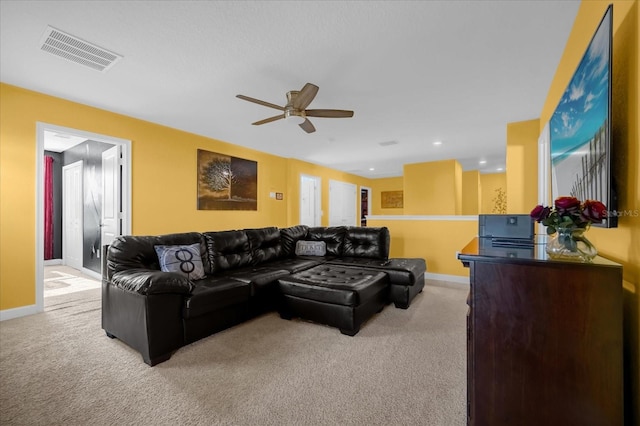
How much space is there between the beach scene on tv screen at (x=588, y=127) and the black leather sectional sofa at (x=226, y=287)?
5.76ft

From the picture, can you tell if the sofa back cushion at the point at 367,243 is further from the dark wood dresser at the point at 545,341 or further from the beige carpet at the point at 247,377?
the dark wood dresser at the point at 545,341

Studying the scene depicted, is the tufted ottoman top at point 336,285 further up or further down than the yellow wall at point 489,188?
further down

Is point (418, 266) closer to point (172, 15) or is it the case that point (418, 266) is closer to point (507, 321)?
point (507, 321)

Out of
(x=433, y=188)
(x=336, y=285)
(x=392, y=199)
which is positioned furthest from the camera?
(x=392, y=199)

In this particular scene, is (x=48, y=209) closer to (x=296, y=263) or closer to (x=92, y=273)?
(x=92, y=273)

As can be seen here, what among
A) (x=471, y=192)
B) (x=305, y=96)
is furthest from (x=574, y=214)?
(x=471, y=192)

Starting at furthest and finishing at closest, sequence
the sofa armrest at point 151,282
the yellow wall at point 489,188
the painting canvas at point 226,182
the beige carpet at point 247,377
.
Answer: the yellow wall at point 489,188 → the painting canvas at point 226,182 → the sofa armrest at point 151,282 → the beige carpet at point 247,377

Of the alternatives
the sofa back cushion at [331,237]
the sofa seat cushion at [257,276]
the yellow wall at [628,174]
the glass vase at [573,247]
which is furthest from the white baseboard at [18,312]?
the yellow wall at [628,174]

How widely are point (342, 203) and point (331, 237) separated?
4.51 meters

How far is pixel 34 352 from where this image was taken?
2.23 meters

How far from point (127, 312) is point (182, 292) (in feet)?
1.54

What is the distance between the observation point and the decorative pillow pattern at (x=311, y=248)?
4.36 m

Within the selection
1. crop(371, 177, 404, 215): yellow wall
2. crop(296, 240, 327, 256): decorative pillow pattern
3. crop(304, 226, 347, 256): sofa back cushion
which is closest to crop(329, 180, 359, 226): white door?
crop(371, 177, 404, 215): yellow wall

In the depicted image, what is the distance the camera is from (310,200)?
25.0 ft
